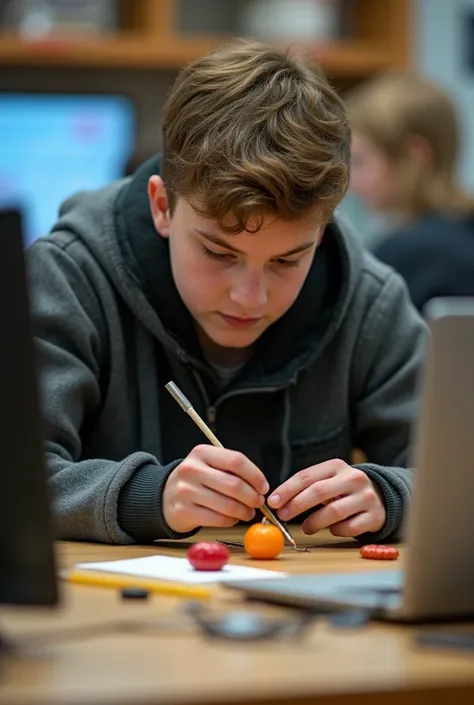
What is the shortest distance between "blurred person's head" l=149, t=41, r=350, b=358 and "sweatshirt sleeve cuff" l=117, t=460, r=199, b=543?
0.24 meters

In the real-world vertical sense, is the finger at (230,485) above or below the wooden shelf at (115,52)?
below

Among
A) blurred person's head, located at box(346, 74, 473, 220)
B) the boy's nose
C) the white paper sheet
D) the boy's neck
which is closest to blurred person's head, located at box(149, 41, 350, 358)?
the boy's nose

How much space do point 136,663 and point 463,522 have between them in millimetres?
277

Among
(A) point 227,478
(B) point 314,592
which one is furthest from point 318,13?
(B) point 314,592

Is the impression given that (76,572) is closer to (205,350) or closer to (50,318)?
(50,318)

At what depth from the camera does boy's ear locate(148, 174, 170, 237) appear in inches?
66.4

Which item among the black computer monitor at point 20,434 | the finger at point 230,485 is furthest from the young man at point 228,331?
the black computer monitor at point 20,434

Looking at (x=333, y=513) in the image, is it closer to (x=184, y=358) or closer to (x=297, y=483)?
(x=297, y=483)

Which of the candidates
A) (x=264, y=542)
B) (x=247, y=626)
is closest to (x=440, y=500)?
(x=247, y=626)

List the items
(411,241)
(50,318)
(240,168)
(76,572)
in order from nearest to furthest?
1. (76,572)
2. (240,168)
3. (50,318)
4. (411,241)

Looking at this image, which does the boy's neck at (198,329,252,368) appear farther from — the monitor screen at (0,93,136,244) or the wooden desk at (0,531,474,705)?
the monitor screen at (0,93,136,244)

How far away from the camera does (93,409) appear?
1.70 m

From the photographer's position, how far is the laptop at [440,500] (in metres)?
0.90

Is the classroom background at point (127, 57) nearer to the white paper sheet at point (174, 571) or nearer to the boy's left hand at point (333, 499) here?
the boy's left hand at point (333, 499)
